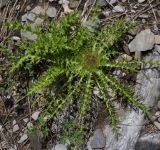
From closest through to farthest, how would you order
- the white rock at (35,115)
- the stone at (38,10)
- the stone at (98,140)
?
1. the stone at (98,140)
2. the white rock at (35,115)
3. the stone at (38,10)

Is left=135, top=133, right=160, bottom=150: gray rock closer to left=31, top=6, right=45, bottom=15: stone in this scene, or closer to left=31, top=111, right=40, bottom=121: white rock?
left=31, top=111, right=40, bottom=121: white rock

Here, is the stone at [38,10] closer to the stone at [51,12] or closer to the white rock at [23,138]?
the stone at [51,12]

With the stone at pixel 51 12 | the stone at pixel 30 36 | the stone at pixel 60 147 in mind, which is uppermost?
the stone at pixel 51 12

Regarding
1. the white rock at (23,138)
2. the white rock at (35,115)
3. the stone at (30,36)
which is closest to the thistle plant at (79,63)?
the white rock at (35,115)

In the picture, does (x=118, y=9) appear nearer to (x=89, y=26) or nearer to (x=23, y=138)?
(x=89, y=26)

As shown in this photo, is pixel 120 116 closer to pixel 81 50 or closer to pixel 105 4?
pixel 81 50

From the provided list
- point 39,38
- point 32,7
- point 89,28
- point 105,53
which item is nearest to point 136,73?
point 105,53

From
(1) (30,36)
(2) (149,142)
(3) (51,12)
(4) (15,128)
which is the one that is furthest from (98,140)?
(3) (51,12)
